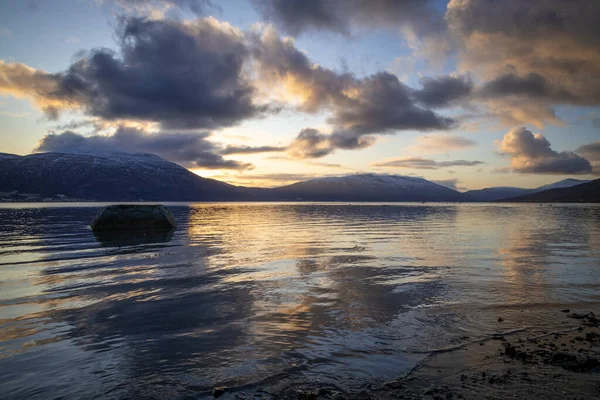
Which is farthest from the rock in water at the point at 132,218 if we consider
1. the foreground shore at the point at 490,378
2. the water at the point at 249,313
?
the foreground shore at the point at 490,378

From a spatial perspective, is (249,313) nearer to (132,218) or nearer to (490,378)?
(490,378)

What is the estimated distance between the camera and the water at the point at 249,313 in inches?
287

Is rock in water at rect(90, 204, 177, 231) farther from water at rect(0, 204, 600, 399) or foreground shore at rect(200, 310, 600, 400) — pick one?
foreground shore at rect(200, 310, 600, 400)

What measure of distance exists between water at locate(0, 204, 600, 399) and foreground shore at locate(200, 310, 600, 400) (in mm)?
419

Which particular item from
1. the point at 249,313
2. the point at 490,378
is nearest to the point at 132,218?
the point at 249,313

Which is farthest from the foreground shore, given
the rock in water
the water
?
the rock in water

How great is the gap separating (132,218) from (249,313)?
3630 centimetres

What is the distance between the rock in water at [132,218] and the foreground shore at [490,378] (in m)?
39.8

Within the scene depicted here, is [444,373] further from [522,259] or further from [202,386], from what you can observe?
[522,259]

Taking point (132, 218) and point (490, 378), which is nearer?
point (490, 378)

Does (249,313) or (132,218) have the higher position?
(132,218)

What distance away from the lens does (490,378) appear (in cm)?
691

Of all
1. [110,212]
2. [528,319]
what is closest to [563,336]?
[528,319]

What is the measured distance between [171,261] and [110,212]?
25.0 metres
